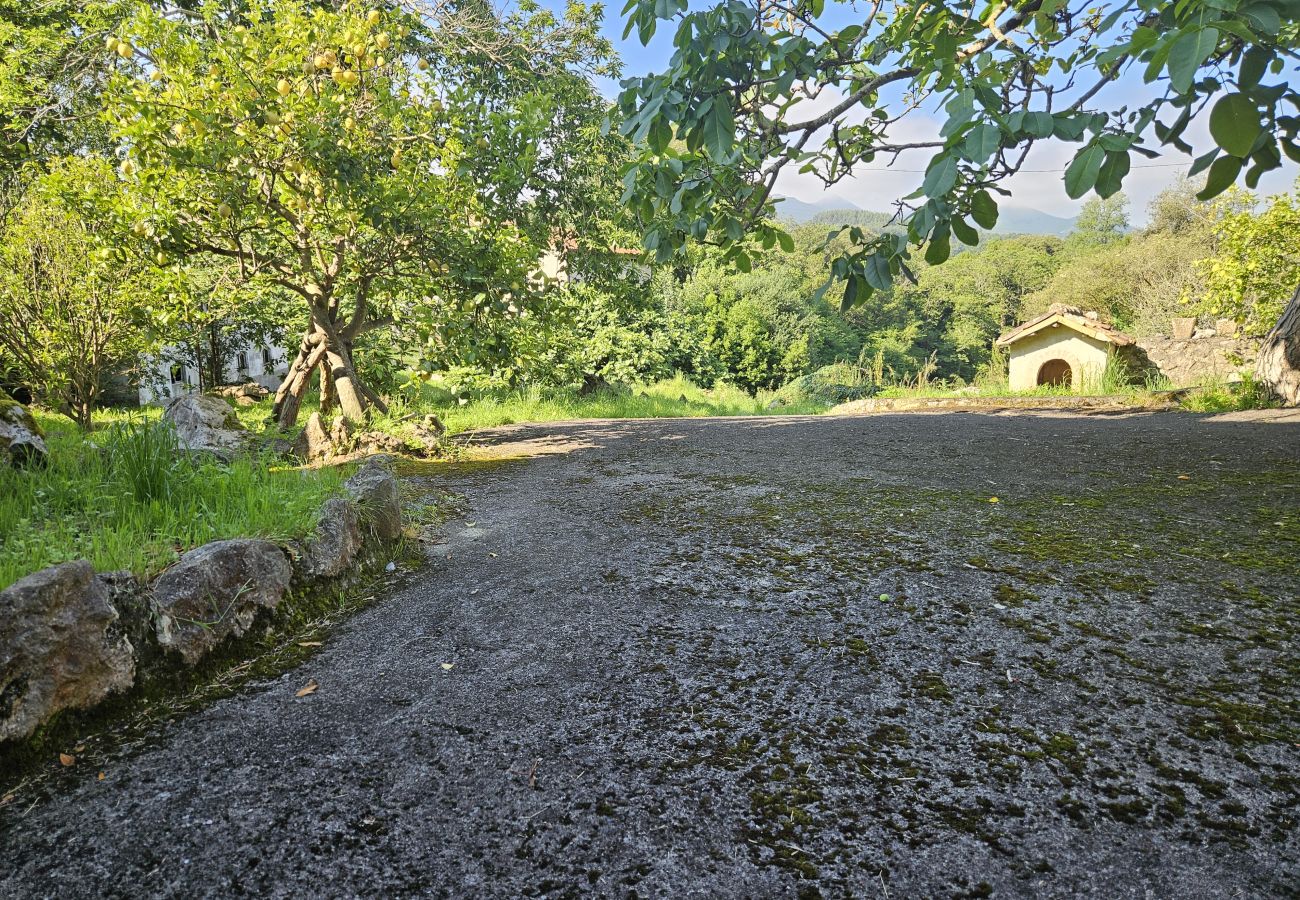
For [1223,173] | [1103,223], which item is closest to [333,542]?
[1223,173]

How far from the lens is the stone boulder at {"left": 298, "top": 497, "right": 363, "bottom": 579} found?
2.50m

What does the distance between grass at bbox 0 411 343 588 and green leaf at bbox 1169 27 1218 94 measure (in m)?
2.76

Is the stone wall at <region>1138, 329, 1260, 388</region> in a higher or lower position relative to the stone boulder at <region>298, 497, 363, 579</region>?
higher

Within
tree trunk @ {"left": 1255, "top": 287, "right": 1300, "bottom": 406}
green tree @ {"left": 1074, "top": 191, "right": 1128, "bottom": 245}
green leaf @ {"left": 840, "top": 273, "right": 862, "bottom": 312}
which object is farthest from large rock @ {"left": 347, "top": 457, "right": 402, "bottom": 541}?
green tree @ {"left": 1074, "top": 191, "right": 1128, "bottom": 245}

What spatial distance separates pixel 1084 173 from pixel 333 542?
2687 millimetres

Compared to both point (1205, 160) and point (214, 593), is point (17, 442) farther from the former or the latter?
point (1205, 160)

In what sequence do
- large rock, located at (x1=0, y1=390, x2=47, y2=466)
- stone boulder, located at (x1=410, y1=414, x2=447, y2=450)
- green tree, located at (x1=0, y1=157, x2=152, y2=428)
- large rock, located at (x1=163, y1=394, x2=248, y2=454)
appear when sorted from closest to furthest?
large rock, located at (x1=0, y1=390, x2=47, y2=466) → large rock, located at (x1=163, y1=394, x2=248, y2=454) → stone boulder, located at (x1=410, y1=414, x2=447, y2=450) → green tree, located at (x1=0, y1=157, x2=152, y2=428)

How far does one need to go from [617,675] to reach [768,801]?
0.64 m

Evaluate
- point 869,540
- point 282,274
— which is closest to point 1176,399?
point 869,540

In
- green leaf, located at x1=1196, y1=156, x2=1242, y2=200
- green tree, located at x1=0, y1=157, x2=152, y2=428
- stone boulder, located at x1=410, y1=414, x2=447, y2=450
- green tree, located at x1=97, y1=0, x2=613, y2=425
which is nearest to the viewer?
green leaf, located at x1=1196, y1=156, x2=1242, y2=200

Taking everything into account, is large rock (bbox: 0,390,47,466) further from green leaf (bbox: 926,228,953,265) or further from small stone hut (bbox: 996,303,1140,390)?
small stone hut (bbox: 996,303,1140,390)

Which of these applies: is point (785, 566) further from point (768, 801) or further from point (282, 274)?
point (282, 274)

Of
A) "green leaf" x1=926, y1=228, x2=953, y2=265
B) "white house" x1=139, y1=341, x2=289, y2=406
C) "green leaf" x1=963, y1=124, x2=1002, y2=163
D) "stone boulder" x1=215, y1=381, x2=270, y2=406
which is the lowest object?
"green leaf" x1=926, y1=228, x2=953, y2=265

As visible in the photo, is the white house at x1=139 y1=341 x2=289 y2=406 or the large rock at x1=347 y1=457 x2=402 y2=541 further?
the white house at x1=139 y1=341 x2=289 y2=406
